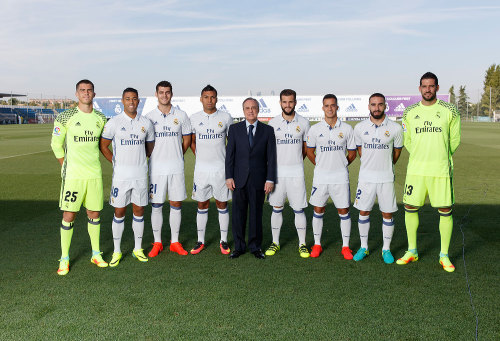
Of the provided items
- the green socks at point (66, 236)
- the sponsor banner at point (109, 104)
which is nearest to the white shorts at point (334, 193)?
the green socks at point (66, 236)

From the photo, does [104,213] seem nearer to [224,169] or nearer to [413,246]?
[224,169]

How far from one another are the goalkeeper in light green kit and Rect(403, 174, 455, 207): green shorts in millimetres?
3597

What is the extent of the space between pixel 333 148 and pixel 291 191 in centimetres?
74

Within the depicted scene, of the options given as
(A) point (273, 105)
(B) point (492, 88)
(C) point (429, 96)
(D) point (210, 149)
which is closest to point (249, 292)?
(D) point (210, 149)

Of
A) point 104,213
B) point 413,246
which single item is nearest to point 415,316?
point 413,246

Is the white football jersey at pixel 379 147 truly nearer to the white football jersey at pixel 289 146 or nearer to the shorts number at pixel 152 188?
the white football jersey at pixel 289 146

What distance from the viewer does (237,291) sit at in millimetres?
4184

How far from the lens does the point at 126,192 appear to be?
502cm

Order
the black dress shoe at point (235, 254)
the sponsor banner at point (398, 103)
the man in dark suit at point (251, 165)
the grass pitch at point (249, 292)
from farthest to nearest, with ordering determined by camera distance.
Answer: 1. the sponsor banner at point (398, 103)
2. the black dress shoe at point (235, 254)
3. the man in dark suit at point (251, 165)
4. the grass pitch at point (249, 292)

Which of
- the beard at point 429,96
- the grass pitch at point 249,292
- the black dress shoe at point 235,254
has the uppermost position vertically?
the beard at point 429,96

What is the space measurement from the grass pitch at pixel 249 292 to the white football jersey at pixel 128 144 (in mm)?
1096

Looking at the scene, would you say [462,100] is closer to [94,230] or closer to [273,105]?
[273,105]

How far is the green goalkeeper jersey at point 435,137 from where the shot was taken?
4.75 meters

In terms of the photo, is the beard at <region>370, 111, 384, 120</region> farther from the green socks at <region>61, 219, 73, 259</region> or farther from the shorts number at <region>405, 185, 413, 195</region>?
the green socks at <region>61, 219, 73, 259</region>
